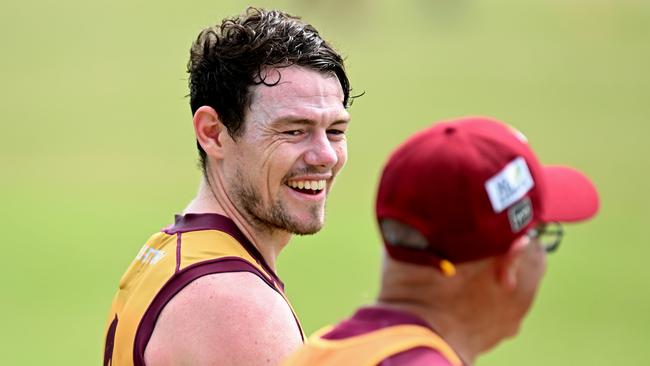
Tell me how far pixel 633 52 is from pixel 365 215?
962cm

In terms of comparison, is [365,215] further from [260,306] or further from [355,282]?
[260,306]

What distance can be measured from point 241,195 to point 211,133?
27cm

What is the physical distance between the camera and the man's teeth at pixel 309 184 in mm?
4105

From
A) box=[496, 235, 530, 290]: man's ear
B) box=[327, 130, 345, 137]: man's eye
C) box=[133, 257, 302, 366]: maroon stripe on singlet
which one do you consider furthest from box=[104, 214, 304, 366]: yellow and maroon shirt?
box=[496, 235, 530, 290]: man's ear

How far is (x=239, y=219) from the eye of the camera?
4.04m

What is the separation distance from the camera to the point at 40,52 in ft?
84.3

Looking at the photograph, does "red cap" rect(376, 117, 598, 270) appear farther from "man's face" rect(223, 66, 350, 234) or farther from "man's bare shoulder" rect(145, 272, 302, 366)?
"man's face" rect(223, 66, 350, 234)

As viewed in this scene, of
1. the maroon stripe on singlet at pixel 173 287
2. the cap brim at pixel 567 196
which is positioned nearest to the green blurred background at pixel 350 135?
the maroon stripe on singlet at pixel 173 287

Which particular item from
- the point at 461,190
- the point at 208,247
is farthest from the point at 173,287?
the point at 461,190

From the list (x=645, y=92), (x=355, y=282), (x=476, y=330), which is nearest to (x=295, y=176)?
(x=476, y=330)

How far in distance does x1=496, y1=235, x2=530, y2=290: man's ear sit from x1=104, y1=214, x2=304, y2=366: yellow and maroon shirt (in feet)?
3.44

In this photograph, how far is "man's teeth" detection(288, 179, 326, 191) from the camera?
411 cm

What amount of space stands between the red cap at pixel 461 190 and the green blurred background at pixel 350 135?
11.2m

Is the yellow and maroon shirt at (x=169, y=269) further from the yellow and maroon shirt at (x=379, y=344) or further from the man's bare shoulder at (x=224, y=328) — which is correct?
the yellow and maroon shirt at (x=379, y=344)
